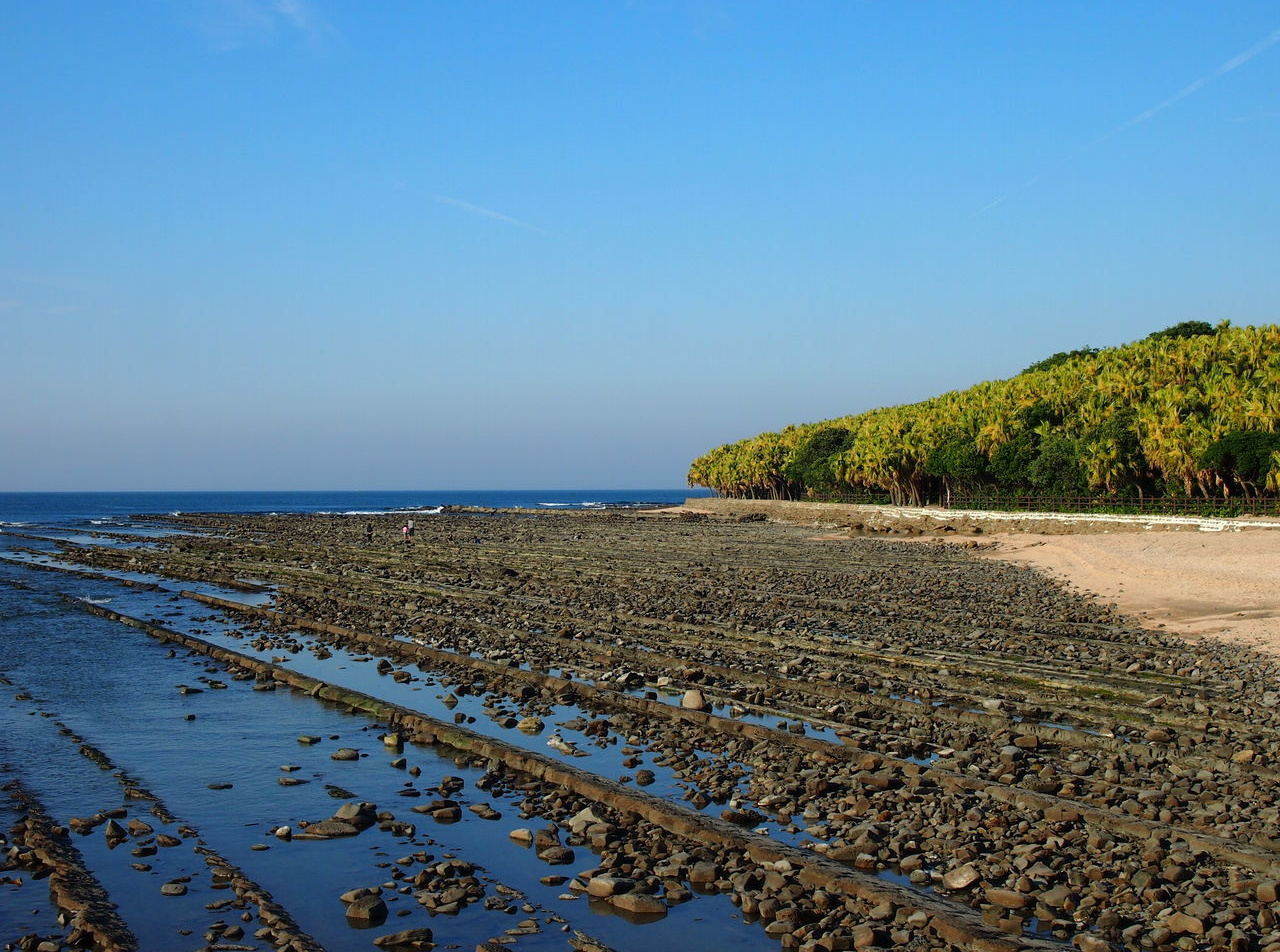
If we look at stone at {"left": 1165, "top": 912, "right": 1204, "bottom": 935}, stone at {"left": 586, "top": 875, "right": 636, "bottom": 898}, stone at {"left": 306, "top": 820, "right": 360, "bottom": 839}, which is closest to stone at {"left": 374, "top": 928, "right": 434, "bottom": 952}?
stone at {"left": 586, "top": 875, "right": 636, "bottom": 898}

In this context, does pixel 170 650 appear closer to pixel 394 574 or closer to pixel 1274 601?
pixel 394 574

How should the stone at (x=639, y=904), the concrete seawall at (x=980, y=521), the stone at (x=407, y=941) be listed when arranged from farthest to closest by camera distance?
1. the concrete seawall at (x=980, y=521)
2. the stone at (x=639, y=904)
3. the stone at (x=407, y=941)

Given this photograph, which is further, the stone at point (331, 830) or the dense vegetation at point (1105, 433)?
the dense vegetation at point (1105, 433)

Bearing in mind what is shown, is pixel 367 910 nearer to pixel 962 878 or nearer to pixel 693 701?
pixel 962 878

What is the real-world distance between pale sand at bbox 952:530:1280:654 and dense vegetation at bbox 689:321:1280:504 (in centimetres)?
1238

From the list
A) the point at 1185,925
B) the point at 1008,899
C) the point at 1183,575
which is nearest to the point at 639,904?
the point at 1008,899

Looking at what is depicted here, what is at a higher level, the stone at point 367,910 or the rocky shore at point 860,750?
the rocky shore at point 860,750

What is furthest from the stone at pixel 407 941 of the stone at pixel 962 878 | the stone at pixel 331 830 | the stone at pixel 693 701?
the stone at pixel 693 701

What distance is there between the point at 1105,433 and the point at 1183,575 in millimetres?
36501

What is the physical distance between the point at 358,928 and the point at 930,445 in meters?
81.1

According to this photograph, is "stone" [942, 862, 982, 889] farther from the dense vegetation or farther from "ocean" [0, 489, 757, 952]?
the dense vegetation

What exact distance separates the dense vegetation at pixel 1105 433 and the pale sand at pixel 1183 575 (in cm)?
1238

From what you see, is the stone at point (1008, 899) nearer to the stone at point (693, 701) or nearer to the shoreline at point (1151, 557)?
the stone at point (693, 701)

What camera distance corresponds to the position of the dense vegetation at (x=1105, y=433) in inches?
2388
